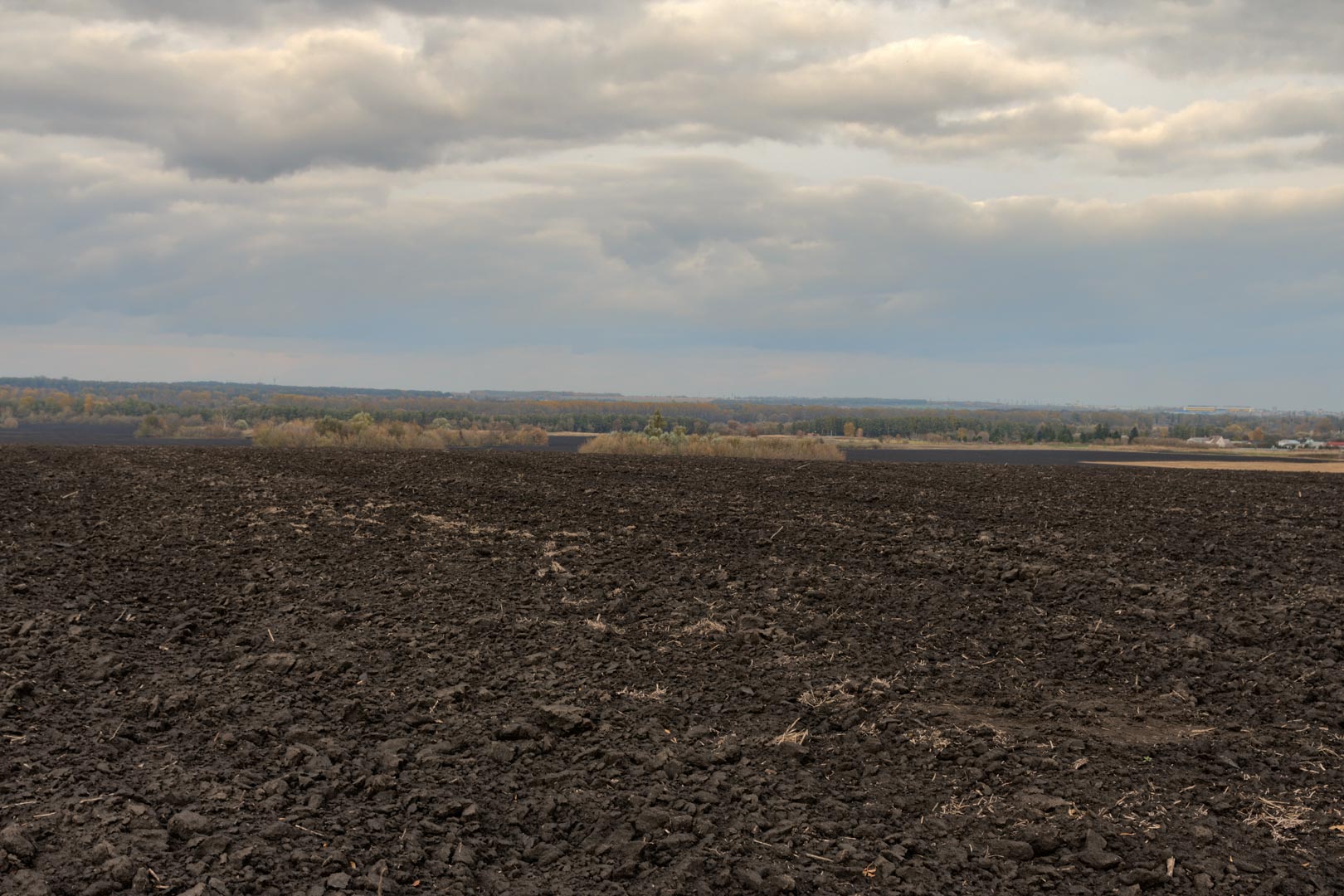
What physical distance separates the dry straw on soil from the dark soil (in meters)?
29.2

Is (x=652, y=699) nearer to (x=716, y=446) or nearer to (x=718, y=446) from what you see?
(x=716, y=446)

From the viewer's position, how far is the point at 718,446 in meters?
47.2

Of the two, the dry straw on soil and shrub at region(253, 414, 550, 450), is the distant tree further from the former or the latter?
shrub at region(253, 414, 550, 450)

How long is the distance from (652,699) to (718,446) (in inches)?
1568

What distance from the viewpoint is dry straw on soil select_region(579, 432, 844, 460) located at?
4372 cm

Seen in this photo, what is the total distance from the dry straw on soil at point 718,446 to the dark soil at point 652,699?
2919cm

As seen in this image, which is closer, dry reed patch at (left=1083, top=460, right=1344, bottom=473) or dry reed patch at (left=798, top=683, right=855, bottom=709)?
dry reed patch at (left=798, top=683, right=855, bottom=709)

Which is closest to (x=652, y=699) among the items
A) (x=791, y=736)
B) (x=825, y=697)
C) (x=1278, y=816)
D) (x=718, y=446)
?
(x=791, y=736)

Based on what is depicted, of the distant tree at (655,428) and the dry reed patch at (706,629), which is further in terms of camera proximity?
the distant tree at (655,428)

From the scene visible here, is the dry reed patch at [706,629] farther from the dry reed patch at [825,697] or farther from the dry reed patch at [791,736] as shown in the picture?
the dry reed patch at [791,736]

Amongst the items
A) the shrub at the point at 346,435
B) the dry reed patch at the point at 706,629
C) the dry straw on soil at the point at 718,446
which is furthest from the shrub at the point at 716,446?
the dry reed patch at the point at 706,629

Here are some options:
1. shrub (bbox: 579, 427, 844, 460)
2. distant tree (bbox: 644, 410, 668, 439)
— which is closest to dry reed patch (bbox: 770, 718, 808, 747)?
shrub (bbox: 579, 427, 844, 460)

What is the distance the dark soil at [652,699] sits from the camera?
531 cm

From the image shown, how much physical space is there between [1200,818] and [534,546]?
26.8 ft
